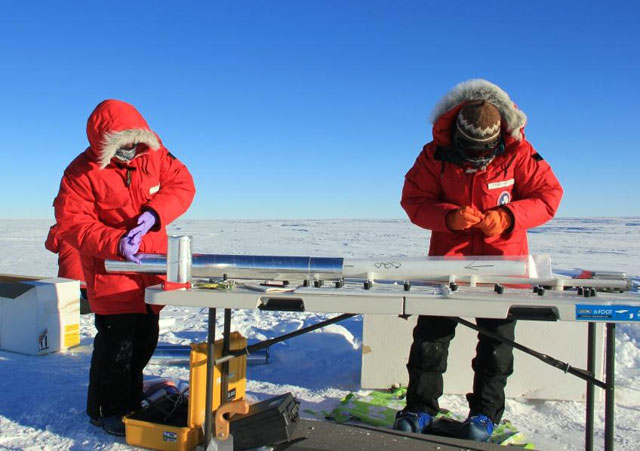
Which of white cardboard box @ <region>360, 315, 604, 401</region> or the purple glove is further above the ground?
the purple glove

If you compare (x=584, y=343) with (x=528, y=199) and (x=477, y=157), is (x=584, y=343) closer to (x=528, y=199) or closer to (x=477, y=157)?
(x=528, y=199)

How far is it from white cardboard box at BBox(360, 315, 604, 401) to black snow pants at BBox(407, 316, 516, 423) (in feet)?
2.63

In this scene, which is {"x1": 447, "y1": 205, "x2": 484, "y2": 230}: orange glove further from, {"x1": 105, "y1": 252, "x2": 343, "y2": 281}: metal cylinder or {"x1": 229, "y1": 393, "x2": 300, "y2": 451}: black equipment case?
{"x1": 229, "y1": 393, "x2": 300, "y2": 451}: black equipment case

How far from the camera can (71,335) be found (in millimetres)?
4371

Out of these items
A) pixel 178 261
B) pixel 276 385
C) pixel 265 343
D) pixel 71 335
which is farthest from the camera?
pixel 71 335

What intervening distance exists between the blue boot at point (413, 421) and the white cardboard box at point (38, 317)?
297cm

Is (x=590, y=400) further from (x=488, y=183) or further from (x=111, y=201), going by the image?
(x=111, y=201)

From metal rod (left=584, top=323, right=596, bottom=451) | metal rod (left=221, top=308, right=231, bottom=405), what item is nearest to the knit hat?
metal rod (left=584, top=323, right=596, bottom=451)

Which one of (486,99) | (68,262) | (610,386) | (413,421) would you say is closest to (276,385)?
(413,421)

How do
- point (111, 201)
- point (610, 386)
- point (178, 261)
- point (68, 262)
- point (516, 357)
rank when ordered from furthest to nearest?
1. point (68, 262)
2. point (516, 357)
3. point (111, 201)
4. point (178, 261)
5. point (610, 386)

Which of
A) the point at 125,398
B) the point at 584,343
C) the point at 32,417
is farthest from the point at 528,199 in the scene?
the point at 32,417

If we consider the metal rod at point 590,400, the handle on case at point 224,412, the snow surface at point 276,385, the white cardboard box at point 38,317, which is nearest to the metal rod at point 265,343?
the handle on case at point 224,412

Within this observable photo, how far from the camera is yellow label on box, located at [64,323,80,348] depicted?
4.32 m

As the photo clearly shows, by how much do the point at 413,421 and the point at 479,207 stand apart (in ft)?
3.49
